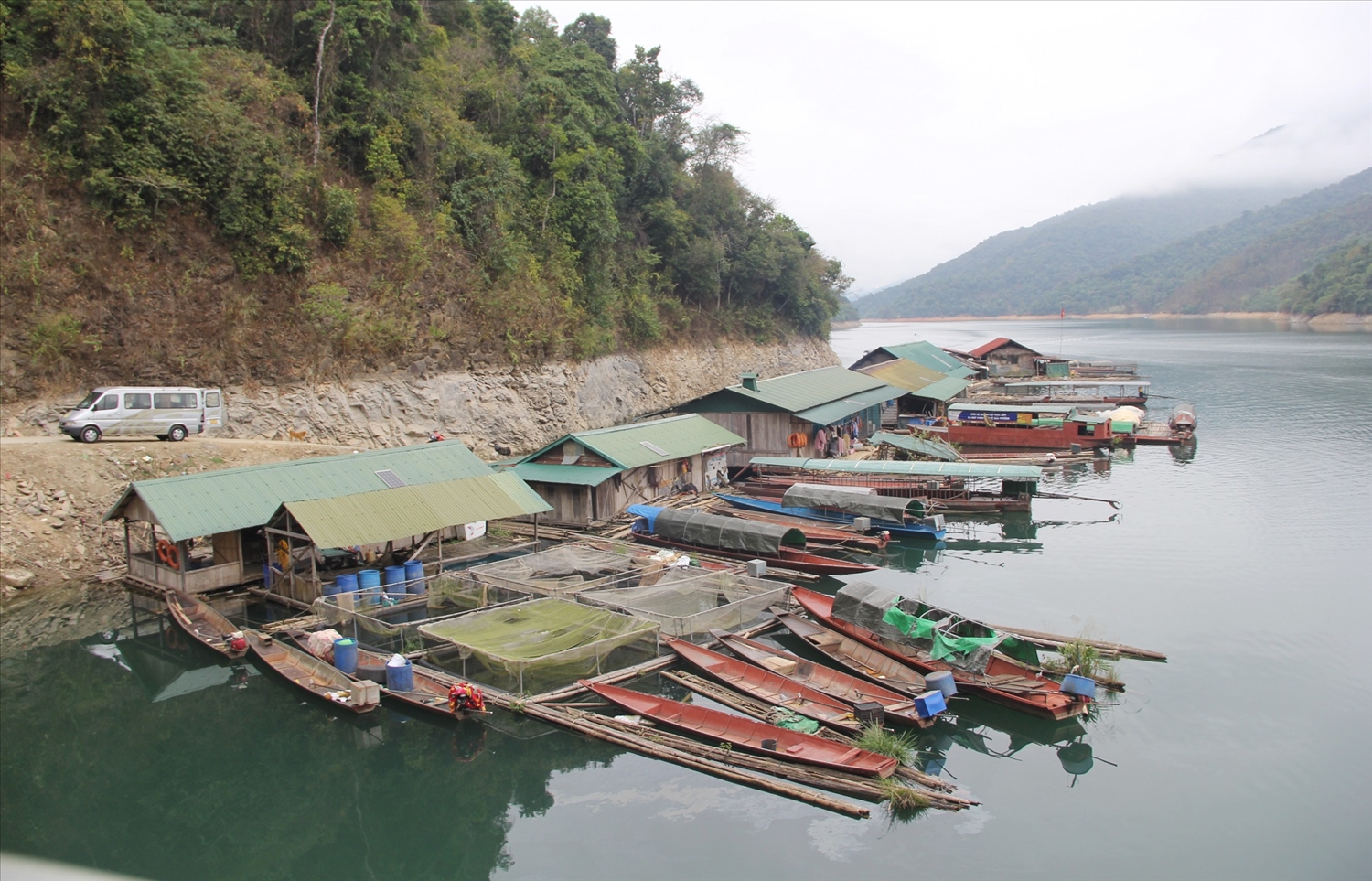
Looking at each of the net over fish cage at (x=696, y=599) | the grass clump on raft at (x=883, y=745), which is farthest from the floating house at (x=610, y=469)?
the grass clump on raft at (x=883, y=745)

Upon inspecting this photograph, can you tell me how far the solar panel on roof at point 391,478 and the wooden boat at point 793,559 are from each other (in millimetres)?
8361

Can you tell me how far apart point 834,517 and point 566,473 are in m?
9.59

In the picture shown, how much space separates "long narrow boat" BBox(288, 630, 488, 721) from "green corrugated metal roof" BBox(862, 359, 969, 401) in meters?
40.1

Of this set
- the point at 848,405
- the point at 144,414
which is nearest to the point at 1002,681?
the point at 144,414

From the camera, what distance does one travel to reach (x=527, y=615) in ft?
64.3

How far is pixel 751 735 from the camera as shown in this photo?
1566 centimetres

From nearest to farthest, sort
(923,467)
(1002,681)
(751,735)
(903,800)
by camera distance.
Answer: (903,800) < (751,735) < (1002,681) < (923,467)

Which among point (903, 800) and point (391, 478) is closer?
point (903, 800)

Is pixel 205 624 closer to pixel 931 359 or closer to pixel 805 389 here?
pixel 805 389

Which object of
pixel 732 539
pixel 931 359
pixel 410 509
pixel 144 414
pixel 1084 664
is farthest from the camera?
pixel 931 359

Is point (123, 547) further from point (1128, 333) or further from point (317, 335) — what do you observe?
point (1128, 333)

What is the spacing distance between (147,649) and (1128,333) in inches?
6228

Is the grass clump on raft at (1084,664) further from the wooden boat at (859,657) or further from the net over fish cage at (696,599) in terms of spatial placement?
the net over fish cage at (696,599)

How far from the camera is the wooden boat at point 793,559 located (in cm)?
2555
